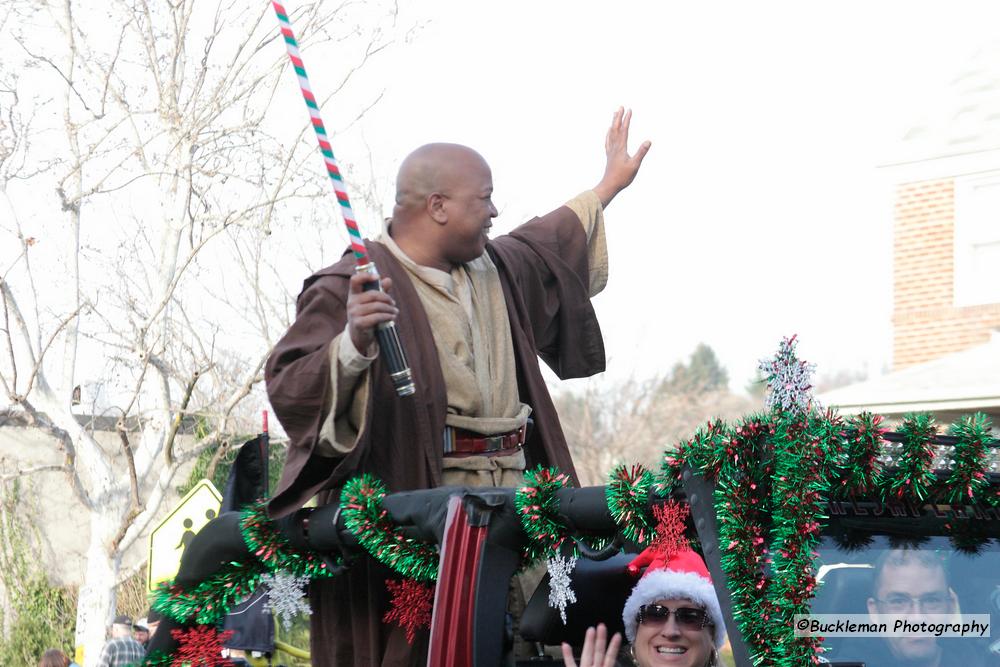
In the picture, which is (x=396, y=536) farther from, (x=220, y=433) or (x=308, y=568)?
(x=220, y=433)

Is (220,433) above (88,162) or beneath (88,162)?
beneath

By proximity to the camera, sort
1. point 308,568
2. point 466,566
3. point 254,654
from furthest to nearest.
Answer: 1. point 254,654
2. point 308,568
3. point 466,566

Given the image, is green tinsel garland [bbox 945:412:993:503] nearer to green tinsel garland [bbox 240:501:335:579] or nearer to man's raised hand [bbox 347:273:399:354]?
man's raised hand [bbox 347:273:399:354]

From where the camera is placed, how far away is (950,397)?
13.2m

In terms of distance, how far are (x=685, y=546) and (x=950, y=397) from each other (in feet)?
36.8

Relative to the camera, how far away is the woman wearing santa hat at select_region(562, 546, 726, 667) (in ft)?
10.3

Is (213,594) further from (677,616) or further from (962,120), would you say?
(962,120)

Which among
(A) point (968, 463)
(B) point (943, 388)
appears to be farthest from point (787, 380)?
(B) point (943, 388)

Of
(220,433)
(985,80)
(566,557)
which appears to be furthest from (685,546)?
(985,80)

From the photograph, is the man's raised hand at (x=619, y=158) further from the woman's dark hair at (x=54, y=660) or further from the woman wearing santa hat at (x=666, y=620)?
the woman's dark hair at (x=54, y=660)

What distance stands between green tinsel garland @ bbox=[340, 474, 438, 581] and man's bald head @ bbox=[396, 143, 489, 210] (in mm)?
998

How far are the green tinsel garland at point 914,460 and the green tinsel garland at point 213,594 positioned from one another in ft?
5.85

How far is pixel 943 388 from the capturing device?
1341 centimetres

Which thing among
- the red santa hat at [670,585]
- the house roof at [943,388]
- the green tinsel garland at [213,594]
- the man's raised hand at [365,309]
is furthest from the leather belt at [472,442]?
the house roof at [943,388]
